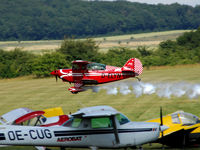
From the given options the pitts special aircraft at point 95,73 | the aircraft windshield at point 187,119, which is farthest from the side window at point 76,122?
the pitts special aircraft at point 95,73

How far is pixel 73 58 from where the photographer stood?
58469mm

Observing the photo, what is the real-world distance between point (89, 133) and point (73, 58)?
44487 millimetres

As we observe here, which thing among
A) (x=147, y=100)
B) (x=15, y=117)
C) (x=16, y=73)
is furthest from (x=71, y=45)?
(x=15, y=117)

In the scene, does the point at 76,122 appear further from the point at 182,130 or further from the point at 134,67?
the point at 134,67

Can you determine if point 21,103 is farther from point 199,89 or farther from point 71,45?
point 71,45

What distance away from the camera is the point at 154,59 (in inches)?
2282

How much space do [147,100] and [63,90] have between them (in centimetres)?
1221

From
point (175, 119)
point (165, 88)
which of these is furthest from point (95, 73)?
point (165, 88)

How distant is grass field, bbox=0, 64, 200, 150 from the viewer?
1107 inches

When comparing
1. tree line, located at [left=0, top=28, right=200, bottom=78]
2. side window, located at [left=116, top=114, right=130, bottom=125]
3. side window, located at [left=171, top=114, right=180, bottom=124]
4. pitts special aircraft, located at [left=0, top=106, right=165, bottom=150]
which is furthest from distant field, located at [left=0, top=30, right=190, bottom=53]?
side window, located at [left=116, top=114, right=130, bottom=125]

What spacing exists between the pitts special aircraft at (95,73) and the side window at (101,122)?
9.08 metres

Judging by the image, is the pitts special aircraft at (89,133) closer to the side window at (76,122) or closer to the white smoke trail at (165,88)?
the side window at (76,122)

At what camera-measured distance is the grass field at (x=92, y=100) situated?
2812 centimetres

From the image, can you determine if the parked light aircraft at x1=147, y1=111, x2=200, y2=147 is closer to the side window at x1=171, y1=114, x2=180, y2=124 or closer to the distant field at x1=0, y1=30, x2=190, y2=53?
the side window at x1=171, y1=114, x2=180, y2=124
